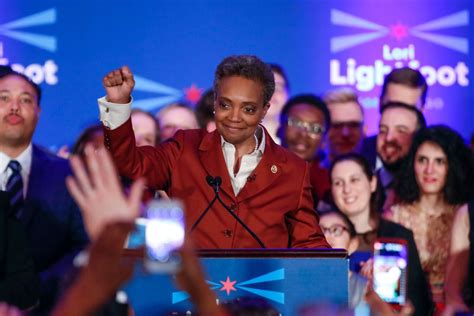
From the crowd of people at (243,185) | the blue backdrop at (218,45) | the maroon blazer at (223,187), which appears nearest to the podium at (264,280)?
the crowd of people at (243,185)

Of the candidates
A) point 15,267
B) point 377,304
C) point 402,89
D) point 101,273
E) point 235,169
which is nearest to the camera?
point 101,273

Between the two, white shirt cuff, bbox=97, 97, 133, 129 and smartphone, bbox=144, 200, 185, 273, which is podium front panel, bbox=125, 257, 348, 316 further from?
smartphone, bbox=144, 200, 185, 273

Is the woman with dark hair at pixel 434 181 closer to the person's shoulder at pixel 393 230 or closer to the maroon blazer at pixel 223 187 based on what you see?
the person's shoulder at pixel 393 230

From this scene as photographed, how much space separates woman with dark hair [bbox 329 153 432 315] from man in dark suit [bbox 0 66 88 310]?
1.28 meters

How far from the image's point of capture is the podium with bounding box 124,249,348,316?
2.34 m

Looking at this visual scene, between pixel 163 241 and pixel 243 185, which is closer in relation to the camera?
pixel 163 241

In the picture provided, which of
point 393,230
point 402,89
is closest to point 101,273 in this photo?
point 393,230

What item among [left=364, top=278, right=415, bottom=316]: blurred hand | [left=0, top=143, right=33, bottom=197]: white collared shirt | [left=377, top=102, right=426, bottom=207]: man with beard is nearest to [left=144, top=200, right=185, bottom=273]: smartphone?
[left=364, top=278, right=415, bottom=316]: blurred hand

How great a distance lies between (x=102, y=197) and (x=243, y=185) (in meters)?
1.71

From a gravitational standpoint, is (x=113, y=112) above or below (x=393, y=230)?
above

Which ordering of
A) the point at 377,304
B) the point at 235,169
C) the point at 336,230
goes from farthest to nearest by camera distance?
1. the point at 336,230
2. the point at 235,169
3. the point at 377,304

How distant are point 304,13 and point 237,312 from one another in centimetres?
421

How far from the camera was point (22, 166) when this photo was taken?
14.1 ft

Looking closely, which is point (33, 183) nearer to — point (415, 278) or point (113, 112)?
point (113, 112)
